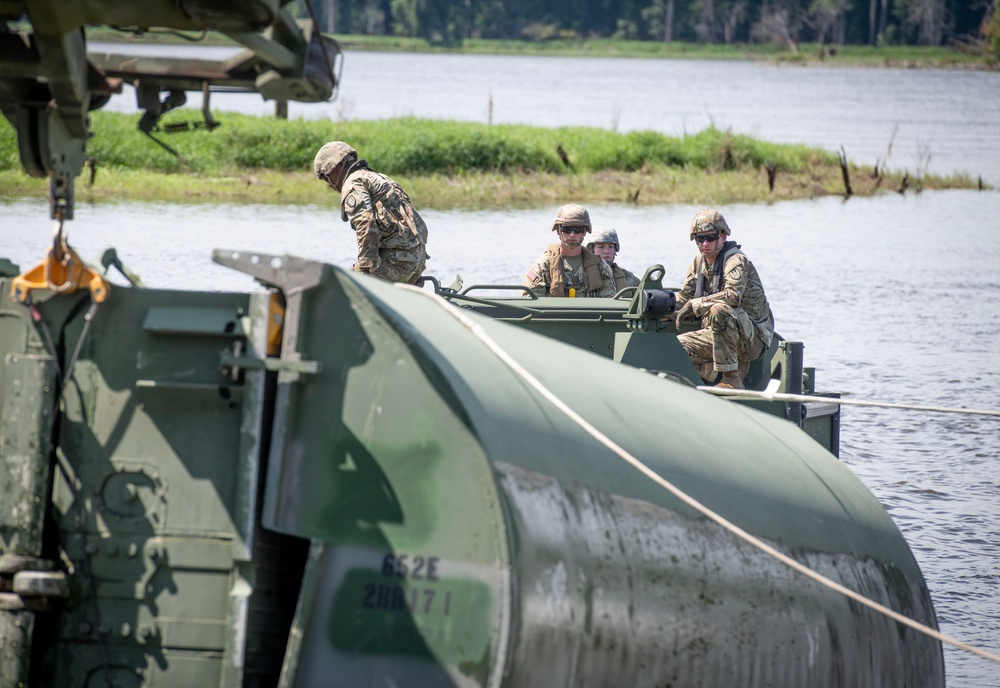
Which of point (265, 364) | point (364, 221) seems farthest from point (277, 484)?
point (364, 221)

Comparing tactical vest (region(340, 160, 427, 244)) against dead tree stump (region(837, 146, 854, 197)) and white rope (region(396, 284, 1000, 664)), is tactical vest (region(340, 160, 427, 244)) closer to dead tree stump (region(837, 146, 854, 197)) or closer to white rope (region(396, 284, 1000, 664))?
white rope (region(396, 284, 1000, 664))

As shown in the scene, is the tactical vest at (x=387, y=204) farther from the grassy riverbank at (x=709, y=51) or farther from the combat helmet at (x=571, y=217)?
the grassy riverbank at (x=709, y=51)

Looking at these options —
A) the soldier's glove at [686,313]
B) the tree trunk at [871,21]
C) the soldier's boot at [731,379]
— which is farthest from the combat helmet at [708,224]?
the tree trunk at [871,21]

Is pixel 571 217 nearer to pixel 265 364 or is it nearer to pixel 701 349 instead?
pixel 701 349

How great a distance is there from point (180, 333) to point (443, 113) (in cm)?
4833

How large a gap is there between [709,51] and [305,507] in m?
107

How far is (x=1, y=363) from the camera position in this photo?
4.36 meters

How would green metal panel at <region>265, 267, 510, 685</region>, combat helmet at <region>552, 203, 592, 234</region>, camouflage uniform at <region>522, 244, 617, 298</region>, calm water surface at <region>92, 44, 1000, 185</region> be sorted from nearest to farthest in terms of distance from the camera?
1. green metal panel at <region>265, 267, 510, 685</region>
2. combat helmet at <region>552, 203, 592, 234</region>
3. camouflage uniform at <region>522, 244, 617, 298</region>
4. calm water surface at <region>92, 44, 1000, 185</region>

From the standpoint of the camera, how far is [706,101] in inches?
2744

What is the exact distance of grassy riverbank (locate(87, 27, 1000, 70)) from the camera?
97938 millimetres

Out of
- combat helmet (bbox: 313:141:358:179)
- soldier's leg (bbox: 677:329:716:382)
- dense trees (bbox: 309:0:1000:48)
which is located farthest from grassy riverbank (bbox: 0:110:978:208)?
dense trees (bbox: 309:0:1000:48)

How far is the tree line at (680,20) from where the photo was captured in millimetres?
100250

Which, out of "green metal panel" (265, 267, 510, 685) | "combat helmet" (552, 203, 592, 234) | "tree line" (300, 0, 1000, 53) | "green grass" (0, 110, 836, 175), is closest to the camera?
"green metal panel" (265, 267, 510, 685)

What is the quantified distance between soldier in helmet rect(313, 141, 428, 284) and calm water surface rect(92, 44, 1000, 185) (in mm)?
23770
